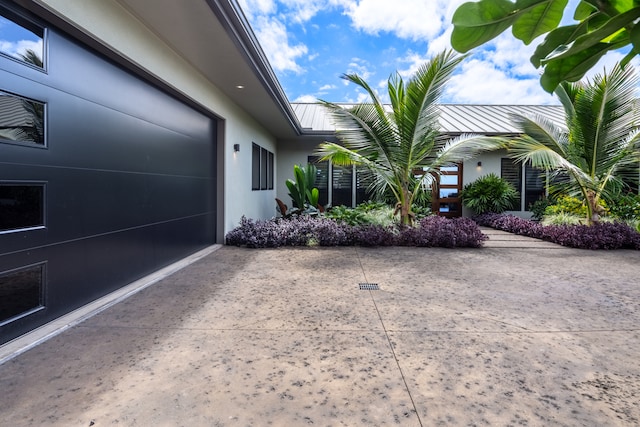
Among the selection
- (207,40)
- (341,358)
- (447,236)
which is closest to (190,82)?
(207,40)

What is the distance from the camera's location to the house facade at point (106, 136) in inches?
93.7

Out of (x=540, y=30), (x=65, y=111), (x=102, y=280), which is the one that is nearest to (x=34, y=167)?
(x=65, y=111)

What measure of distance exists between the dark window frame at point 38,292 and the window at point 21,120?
0.94 metres

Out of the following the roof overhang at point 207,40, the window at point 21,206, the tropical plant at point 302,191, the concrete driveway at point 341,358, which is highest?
the roof overhang at point 207,40

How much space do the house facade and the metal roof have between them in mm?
4369

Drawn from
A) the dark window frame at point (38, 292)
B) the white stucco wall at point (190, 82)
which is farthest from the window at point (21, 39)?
the dark window frame at point (38, 292)

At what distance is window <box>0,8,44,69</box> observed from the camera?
2264 mm

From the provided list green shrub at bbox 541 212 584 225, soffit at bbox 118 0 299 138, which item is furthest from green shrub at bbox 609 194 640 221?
soffit at bbox 118 0 299 138

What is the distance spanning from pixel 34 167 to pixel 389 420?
3051mm

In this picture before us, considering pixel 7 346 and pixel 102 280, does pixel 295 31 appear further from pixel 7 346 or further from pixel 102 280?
pixel 7 346

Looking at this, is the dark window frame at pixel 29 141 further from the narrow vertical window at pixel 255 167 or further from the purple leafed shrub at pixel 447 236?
the purple leafed shrub at pixel 447 236

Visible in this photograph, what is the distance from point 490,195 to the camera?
32.7 feet

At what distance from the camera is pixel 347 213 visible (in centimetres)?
772

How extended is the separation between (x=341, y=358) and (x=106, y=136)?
316cm
